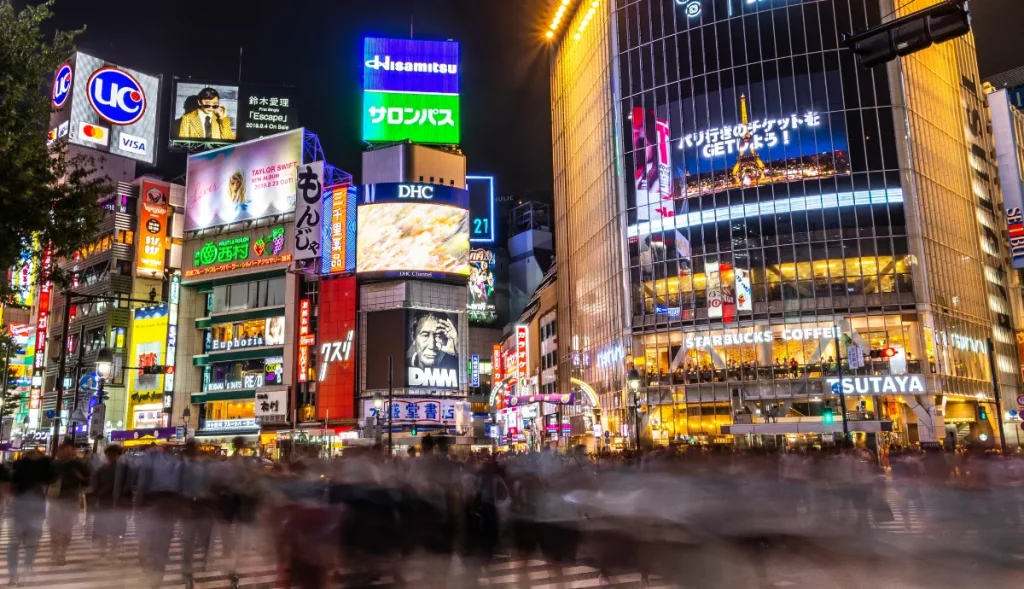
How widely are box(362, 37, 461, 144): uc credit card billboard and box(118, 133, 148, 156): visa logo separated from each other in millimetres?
18033

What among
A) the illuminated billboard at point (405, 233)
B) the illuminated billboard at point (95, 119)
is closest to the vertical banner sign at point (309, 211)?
the illuminated billboard at point (405, 233)

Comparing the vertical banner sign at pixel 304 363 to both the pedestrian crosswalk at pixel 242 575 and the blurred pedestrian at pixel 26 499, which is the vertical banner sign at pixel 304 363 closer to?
the pedestrian crosswalk at pixel 242 575

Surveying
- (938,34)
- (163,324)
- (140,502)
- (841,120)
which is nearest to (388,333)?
(163,324)

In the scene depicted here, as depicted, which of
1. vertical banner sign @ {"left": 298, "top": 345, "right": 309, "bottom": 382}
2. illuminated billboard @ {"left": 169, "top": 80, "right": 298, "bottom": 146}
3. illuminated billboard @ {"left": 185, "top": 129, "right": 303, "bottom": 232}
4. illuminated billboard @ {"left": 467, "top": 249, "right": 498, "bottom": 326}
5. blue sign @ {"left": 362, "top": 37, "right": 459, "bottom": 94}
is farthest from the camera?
illuminated billboard @ {"left": 467, "top": 249, "right": 498, "bottom": 326}

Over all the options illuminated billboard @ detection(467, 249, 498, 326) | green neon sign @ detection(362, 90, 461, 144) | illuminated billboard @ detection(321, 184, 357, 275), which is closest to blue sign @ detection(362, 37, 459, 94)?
green neon sign @ detection(362, 90, 461, 144)

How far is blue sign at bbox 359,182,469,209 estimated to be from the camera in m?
62.5

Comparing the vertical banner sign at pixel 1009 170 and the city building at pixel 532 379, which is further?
the vertical banner sign at pixel 1009 170

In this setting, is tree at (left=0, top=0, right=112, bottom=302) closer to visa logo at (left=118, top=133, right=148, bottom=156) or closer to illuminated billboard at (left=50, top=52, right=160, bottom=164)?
illuminated billboard at (left=50, top=52, right=160, bottom=164)

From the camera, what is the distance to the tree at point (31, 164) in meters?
15.0

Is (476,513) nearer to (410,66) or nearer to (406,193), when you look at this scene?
(406,193)

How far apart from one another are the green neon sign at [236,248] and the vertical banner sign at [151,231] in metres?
3.71

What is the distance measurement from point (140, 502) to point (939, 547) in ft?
45.7

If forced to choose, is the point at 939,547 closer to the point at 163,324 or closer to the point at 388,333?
the point at 388,333

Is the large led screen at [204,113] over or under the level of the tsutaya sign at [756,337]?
over
